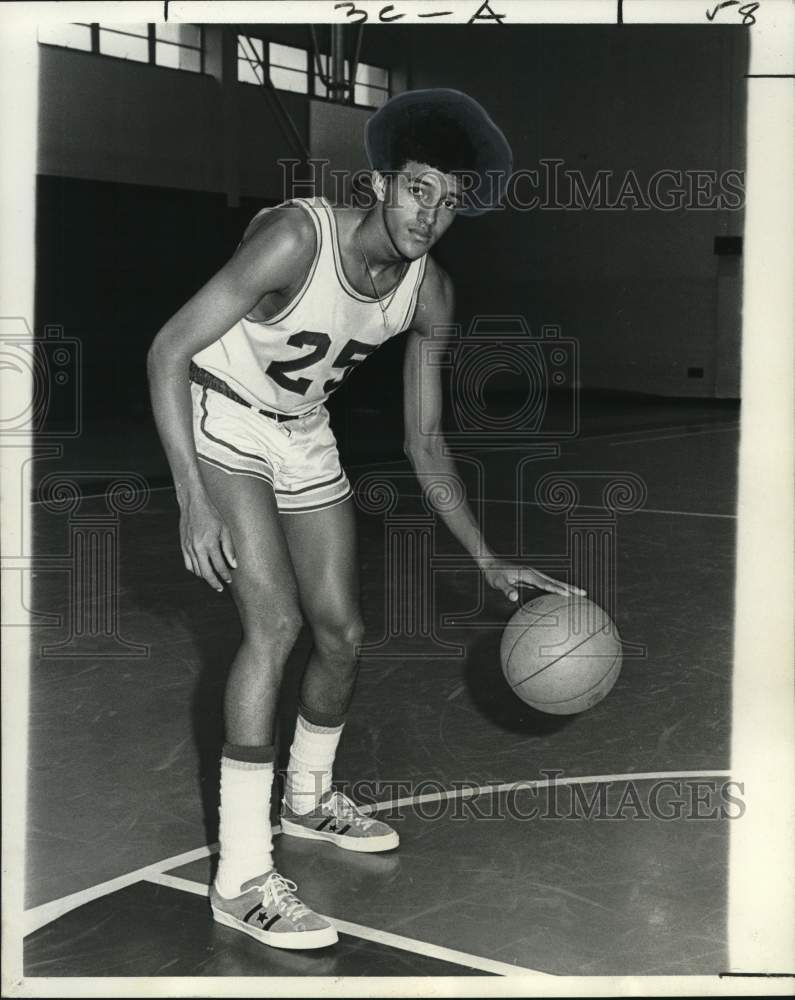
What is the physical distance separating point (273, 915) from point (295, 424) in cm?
129

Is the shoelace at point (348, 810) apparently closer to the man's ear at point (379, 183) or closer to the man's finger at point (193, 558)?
the man's finger at point (193, 558)

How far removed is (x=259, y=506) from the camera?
324 centimetres

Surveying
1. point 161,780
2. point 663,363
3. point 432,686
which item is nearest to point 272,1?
point 161,780

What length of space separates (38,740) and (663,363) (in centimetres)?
1922

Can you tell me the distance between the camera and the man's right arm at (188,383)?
2.92 meters

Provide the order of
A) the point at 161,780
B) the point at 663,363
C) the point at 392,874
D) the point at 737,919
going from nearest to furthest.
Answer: the point at 737,919, the point at 392,874, the point at 161,780, the point at 663,363

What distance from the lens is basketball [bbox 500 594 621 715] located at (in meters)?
3.75

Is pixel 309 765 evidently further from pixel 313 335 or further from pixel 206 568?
pixel 313 335

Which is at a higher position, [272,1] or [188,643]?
[272,1]

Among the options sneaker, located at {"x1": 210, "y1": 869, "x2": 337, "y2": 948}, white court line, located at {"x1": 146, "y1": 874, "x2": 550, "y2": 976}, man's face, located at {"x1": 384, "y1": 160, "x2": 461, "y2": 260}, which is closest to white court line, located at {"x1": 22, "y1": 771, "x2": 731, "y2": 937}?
sneaker, located at {"x1": 210, "y1": 869, "x2": 337, "y2": 948}

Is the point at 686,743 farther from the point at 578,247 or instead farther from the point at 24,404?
the point at 578,247

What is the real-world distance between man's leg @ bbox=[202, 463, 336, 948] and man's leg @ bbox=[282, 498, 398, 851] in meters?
0.28

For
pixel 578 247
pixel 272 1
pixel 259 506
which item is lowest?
pixel 259 506

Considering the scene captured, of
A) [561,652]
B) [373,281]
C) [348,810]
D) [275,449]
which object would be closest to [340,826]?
[348,810]
